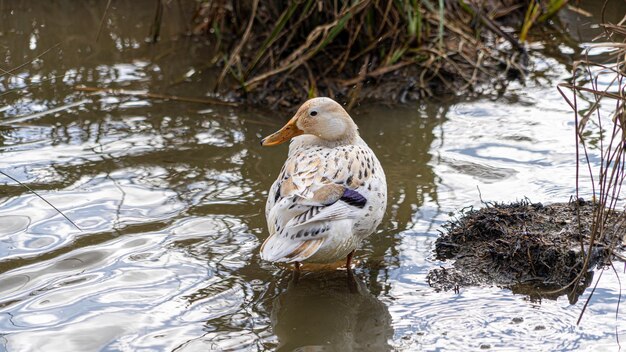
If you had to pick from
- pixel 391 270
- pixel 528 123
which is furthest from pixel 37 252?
pixel 528 123

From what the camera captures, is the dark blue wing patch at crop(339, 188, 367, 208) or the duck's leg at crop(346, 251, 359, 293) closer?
the dark blue wing patch at crop(339, 188, 367, 208)

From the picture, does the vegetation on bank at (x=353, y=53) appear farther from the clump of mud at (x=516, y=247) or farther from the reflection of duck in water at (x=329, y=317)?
the reflection of duck in water at (x=329, y=317)

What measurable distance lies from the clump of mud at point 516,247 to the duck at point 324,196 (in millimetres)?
593

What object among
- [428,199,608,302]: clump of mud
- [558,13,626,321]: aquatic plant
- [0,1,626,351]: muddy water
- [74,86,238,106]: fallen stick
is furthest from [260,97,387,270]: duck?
[74,86,238,106]: fallen stick

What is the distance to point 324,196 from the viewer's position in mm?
5102

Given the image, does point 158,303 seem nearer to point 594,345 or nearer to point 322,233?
point 322,233

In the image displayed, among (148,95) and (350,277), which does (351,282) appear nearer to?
(350,277)

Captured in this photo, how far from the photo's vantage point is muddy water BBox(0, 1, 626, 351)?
15.8 ft

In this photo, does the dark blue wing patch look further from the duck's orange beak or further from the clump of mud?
the duck's orange beak

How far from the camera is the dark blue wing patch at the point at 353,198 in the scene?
517cm

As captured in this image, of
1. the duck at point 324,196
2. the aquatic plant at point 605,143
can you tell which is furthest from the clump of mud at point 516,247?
the duck at point 324,196

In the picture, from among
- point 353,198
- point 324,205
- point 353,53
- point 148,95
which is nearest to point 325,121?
point 353,198

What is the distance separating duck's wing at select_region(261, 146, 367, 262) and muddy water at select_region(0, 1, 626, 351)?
41cm

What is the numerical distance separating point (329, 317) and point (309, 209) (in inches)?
24.5
